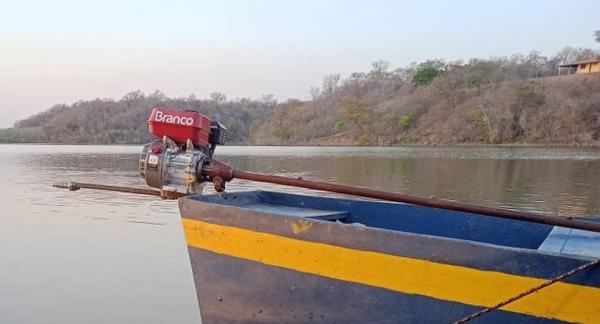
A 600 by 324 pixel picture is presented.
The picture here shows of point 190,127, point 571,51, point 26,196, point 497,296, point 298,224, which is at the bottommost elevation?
point 26,196

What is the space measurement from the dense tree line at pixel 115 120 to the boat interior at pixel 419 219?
8191 centimetres

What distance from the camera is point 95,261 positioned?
8.45 m

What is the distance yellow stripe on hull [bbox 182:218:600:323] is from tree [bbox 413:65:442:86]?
9039 cm

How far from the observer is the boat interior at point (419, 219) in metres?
4.58

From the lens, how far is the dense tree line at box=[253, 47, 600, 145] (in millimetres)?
64688

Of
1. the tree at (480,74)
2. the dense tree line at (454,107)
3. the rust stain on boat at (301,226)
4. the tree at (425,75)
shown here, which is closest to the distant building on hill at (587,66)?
the dense tree line at (454,107)

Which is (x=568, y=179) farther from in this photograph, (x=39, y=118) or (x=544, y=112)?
(x=39, y=118)

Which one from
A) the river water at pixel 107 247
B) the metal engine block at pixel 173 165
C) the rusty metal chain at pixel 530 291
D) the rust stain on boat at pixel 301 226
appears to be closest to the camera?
the rusty metal chain at pixel 530 291

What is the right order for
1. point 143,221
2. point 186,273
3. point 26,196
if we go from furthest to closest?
point 26,196 → point 143,221 → point 186,273

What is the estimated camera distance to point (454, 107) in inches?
3051

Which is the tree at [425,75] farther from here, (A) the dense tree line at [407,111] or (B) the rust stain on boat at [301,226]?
(B) the rust stain on boat at [301,226]

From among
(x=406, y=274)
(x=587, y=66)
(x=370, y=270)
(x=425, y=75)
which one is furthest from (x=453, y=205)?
(x=425, y=75)

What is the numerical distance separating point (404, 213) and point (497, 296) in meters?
1.87

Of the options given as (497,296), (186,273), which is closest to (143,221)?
(186,273)
